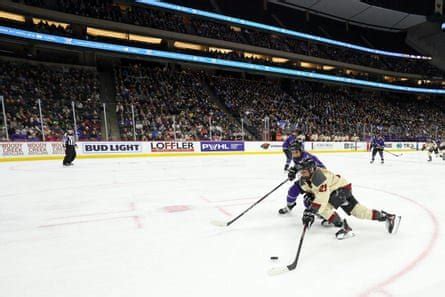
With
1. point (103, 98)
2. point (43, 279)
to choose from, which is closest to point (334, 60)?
point (103, 98)

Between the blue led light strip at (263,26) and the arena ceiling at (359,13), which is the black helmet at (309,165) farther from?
A: the arena ceiling at (359,13)

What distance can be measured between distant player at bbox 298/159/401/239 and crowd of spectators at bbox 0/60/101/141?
1239 cm

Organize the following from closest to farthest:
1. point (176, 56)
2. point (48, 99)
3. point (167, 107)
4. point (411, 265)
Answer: point (411, 265)
point (48, 99)
point (167, 107)
point (176, 56)

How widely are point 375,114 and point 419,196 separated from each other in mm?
26607

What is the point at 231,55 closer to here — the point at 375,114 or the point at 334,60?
the point at 334,60

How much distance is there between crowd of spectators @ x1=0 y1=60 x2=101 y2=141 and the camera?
1208cm

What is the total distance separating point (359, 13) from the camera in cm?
3183

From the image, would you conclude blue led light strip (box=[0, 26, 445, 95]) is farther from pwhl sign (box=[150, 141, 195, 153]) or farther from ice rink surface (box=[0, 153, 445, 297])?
ice rink surface (box=[0, 153, 445, 297])

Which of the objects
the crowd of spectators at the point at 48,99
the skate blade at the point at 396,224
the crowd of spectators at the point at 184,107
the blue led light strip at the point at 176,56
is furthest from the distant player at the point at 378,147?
the blue led light strip at the point at 176,56

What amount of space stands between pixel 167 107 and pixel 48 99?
6610 millimetres

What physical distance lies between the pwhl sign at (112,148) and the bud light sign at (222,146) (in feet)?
11.5

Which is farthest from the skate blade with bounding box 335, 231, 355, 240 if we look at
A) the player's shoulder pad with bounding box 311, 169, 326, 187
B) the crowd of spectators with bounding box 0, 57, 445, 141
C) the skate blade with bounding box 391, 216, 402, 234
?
the crowd of spectators with bounding box 0, 57, 445, 141

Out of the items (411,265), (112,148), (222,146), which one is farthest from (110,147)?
(411,265)

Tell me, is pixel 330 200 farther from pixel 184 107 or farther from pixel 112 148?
pixel 184 107
